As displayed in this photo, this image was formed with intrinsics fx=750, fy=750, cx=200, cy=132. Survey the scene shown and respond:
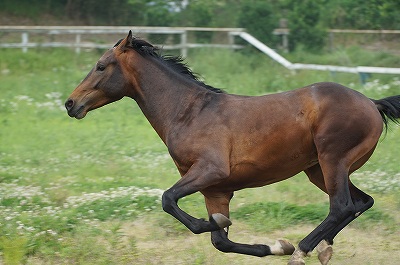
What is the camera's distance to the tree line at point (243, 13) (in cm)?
2136

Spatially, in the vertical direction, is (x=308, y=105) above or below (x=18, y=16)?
above

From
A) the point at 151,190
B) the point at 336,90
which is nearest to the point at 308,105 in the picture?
the point at 336,90

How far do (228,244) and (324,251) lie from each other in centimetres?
81

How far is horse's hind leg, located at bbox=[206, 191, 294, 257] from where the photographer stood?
632 centimetres

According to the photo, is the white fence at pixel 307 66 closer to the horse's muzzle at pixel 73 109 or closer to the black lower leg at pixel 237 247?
the black lower leg at pixel 237 247

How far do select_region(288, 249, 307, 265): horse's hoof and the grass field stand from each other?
29.8 inches

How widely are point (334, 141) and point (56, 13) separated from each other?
897 inches

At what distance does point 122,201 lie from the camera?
8500mm

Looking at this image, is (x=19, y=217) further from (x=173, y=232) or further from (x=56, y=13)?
(x=56, y=13)

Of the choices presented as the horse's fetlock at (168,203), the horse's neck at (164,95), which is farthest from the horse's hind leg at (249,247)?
the horse's neck at (164,95)

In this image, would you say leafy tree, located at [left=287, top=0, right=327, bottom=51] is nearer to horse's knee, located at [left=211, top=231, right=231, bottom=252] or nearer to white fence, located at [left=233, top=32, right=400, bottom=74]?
white fence, located at [left=233, top=32, right=400, bottom=74]

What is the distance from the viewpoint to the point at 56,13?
90.6 ft

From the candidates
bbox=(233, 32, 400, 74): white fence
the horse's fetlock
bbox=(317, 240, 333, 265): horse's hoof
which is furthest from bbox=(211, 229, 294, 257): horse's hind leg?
bbox=(233, 32, 400, 74): white fence

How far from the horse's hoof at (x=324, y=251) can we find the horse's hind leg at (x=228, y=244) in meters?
0.24
